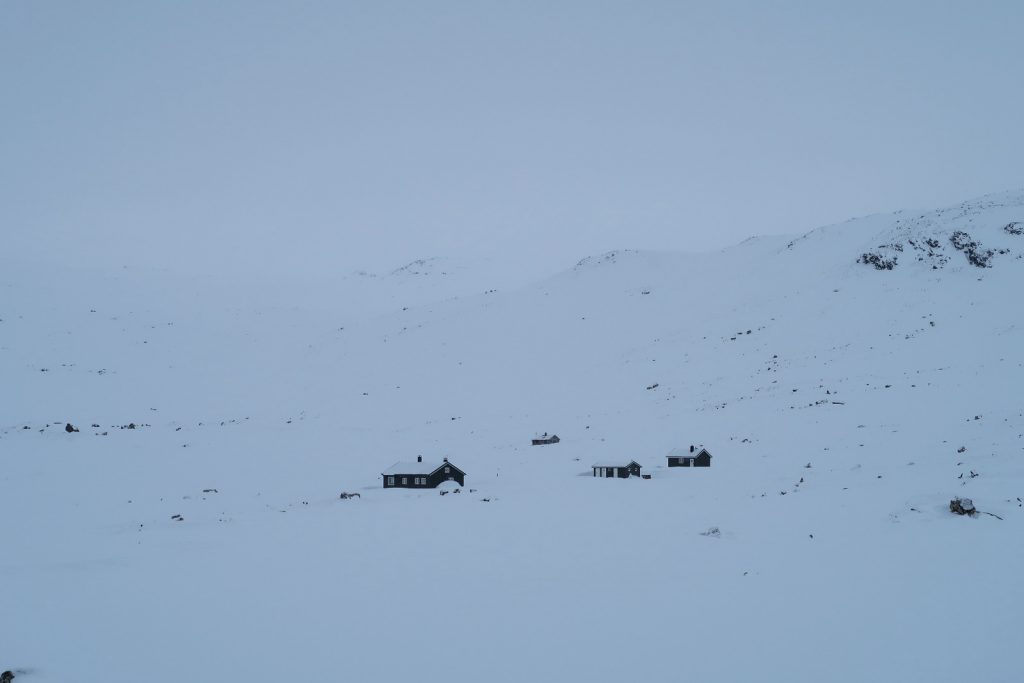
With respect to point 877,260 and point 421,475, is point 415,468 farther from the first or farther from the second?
point 877,260

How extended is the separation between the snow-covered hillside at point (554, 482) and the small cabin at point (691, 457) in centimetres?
120

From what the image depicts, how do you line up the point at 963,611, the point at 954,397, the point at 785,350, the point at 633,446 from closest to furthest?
the point at 963,611, the point at 954,397, the point at 633,446, the point at 785,350

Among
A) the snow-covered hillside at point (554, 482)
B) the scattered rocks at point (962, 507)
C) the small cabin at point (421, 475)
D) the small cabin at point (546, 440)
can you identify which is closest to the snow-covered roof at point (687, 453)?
the snow-covered hillside at point (554, 482)

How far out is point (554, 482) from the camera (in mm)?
37781

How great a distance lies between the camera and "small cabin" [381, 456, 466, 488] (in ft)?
127

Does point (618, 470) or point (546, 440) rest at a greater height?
point (546, 440)

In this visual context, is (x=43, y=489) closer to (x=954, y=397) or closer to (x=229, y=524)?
(x=229, y=524)

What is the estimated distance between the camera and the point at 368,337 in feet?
288

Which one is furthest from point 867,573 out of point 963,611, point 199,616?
point 199,616

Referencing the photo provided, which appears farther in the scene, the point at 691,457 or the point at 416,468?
the point at 691,457

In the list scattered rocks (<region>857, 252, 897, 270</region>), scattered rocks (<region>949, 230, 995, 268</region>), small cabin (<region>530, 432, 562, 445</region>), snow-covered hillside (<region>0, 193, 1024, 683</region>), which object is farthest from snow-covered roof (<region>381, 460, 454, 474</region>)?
scattered rocks (<region>949, 230, 995, 268</region>)

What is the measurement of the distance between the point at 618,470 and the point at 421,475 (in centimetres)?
1131

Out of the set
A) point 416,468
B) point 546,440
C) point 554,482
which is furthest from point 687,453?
point 416,468

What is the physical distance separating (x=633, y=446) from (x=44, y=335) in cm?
6121
